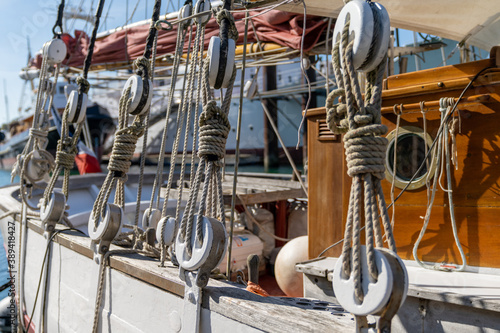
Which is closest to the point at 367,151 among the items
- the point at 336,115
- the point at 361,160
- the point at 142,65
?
the point at 361,160

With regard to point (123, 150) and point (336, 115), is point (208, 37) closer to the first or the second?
point (123, 150)

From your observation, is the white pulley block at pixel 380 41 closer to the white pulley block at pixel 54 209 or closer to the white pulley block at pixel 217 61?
the white pulley block at pixel 217 61

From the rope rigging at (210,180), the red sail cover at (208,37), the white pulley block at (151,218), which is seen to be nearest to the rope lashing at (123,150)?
the white pulley block at (151,218)

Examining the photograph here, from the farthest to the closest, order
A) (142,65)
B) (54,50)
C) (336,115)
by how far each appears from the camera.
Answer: (54,50) < (142,65) < (336,115)

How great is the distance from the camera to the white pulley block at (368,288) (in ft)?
3.15

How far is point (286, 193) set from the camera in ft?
15.0

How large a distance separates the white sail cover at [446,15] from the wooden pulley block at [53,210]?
216 cm

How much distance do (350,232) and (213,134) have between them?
2.33 feet

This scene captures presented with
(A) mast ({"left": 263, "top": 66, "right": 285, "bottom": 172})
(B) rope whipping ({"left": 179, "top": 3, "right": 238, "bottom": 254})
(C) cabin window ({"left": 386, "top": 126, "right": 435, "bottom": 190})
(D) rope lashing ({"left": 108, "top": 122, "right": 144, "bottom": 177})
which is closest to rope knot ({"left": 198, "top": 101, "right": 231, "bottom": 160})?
(B) rope whipping ({"left": 179, "top": 3, "right": 238, "bottom": 254})

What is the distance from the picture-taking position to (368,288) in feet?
3.27

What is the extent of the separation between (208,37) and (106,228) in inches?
160

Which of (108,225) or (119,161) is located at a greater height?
(119,161)

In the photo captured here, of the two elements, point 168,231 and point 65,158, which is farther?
point 65,158

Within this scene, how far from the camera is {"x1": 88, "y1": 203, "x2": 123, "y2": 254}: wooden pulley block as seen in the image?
6.93 ft
